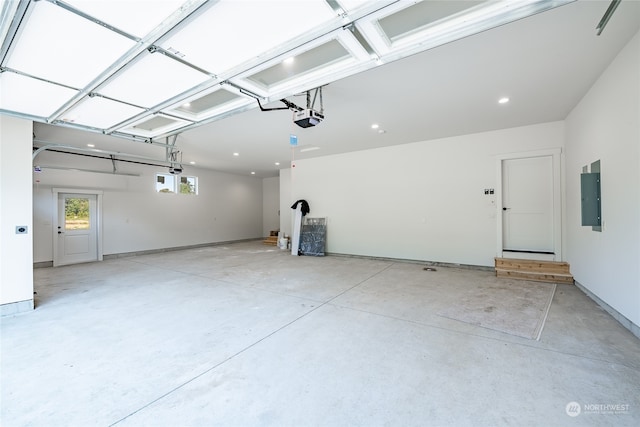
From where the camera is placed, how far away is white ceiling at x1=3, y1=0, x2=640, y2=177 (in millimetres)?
2531

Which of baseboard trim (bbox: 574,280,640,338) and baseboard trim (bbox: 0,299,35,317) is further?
baseboard trim (bbox: 0,299,35,317)

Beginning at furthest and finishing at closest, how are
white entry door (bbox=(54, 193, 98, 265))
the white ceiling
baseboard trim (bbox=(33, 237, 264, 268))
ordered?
white entry door (bbox=(54, 193, 98, 265))
baseboard trim (bbox=(33, 237, 264, 268))
the white ceiling

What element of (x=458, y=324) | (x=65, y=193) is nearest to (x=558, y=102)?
(x=458, y=324)

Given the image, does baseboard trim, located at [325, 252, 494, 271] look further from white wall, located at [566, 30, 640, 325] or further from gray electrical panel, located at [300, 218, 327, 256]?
white wall, located at [566, 30, 640, 325]

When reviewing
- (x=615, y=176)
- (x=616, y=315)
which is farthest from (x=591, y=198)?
(x=616, y=315)

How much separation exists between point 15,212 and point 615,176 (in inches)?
294

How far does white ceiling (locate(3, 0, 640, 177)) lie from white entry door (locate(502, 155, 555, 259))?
90 cm

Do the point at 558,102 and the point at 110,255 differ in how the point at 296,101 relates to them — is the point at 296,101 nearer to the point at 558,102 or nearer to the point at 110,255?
the point at 558,102

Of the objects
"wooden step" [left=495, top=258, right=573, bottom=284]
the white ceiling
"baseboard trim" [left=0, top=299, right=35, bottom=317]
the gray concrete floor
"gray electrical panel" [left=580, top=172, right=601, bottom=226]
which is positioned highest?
the white ceiling

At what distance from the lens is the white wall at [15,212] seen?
347cm

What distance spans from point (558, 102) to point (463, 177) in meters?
2.09

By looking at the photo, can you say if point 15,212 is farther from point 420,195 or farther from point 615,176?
point 615,176

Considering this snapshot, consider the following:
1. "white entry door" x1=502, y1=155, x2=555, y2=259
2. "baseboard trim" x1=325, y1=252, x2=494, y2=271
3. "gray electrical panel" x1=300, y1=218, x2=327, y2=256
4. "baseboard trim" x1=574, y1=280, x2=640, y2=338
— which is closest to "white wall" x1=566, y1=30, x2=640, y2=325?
"baseboard trim" x1=574, y1=280, x2=640, y2=338

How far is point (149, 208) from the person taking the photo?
8594mm
